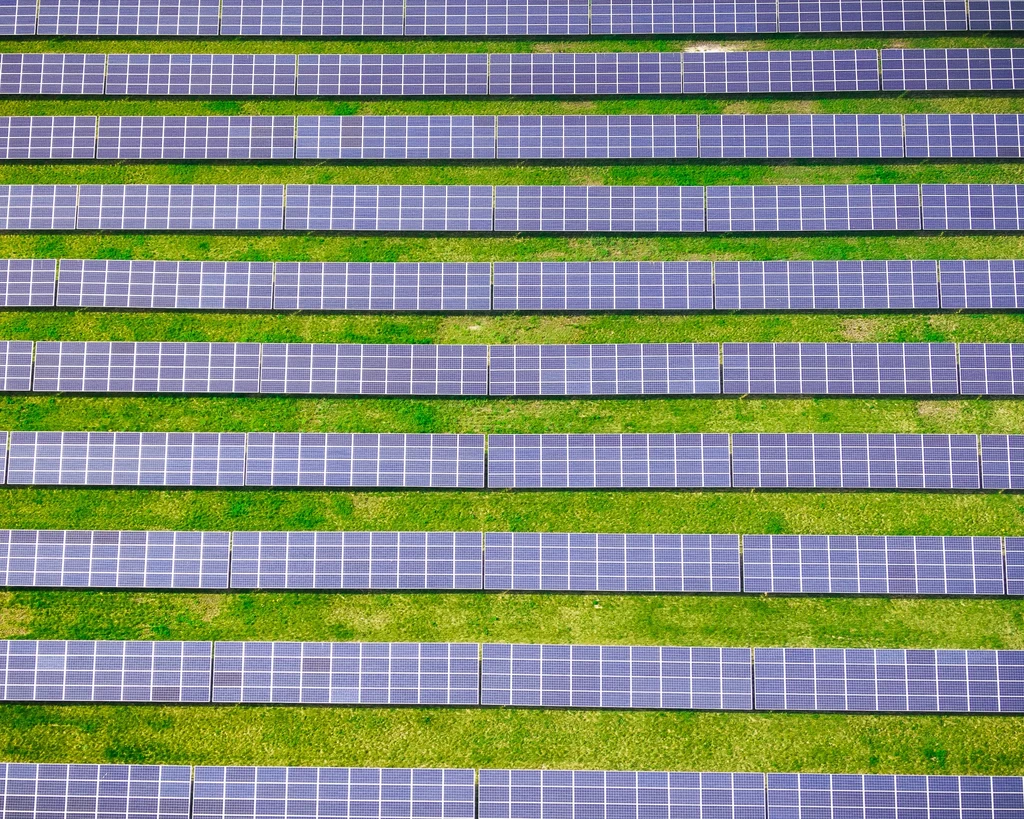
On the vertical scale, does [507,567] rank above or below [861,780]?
above

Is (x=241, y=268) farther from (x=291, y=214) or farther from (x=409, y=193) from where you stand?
(x=409, y=193)

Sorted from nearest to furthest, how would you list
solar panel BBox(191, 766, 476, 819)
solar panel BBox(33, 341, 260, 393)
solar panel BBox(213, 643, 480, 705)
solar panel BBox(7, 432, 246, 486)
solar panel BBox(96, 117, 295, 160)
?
solar panel BBox(191, 766, 476, 819)
solar panel BBox(213, 643, 480, 705)
solar panel BBox(7, 432, 246, 486)
solar panel BBox(33, 341, 260, 393)
solar panel BBox(96, 117, 295, 160)

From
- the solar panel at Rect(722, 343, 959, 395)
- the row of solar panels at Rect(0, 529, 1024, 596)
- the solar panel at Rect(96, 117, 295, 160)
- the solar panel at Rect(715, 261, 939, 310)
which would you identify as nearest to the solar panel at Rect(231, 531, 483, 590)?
the row of solar panels at Rect(0, 529, 1024, 596)

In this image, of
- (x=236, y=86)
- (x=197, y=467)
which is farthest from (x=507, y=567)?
(x=236, y=86)

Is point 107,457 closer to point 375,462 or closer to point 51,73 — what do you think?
point 375,462

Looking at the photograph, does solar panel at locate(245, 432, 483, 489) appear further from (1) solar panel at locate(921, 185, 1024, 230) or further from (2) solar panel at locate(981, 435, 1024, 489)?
(1) solar panel at locate(921, 185, 1024, 230)

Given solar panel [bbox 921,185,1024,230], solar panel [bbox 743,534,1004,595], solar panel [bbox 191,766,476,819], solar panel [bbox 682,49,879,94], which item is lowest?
solar panel [bbox 191,766,476,819]
